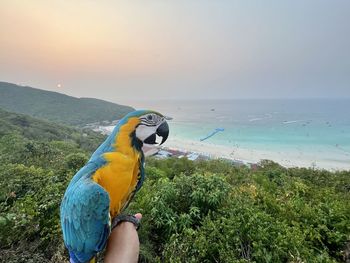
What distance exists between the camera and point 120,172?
125cm

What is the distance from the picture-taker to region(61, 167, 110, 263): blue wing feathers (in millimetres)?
1115

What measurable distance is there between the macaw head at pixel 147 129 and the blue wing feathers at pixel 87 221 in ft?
1.18

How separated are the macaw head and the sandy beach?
22.7 meters

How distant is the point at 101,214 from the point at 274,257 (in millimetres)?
2623

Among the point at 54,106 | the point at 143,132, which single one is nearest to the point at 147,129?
the point at 143,132

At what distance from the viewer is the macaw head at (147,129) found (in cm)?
137

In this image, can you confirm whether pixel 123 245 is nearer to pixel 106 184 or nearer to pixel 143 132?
pixel 106 184

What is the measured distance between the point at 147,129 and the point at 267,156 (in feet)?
88.9

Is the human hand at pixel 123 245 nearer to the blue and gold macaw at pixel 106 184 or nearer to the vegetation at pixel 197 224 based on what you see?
the blue and gold macaw at pixel 106 184

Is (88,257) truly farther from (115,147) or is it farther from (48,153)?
(48,153)

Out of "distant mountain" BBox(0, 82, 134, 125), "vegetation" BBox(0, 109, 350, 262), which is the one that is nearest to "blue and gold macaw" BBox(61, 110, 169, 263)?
"vegetation" BBox(0, 109, 350, 262)

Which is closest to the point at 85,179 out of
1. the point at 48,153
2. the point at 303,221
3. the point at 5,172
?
the point at 303,221

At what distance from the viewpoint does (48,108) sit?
63.1 metres

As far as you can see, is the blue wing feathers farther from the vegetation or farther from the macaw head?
the vegetation
